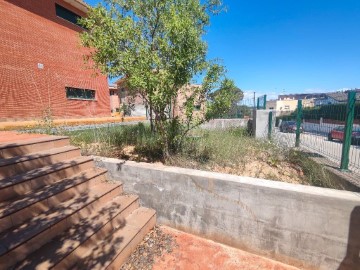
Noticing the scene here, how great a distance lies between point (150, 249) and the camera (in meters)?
3.12

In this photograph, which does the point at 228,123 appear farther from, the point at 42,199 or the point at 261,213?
the point at 42,199

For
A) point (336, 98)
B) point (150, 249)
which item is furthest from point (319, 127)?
point (150, 249)

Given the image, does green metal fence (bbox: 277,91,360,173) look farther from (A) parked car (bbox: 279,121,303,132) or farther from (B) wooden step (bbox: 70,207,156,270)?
(B) wooden step (bbox: 70,207,156,270)

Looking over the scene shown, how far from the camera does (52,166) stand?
3.59 meters

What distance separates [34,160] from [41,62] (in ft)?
41.6

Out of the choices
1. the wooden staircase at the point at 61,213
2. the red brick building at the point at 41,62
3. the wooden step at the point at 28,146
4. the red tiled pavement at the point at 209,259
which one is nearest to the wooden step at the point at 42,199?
the wooden staircase at the point at 61,213

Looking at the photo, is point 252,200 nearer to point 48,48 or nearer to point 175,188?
point 175,188

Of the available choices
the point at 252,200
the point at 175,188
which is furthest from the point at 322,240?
the point at 175,188

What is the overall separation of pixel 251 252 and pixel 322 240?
3.19 ft

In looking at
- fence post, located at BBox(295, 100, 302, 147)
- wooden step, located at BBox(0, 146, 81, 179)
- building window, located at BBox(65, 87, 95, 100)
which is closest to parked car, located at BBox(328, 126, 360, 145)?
fence post, located at BBox(295, 100, 302, 147)

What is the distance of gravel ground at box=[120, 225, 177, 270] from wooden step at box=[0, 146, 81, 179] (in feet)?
7.22

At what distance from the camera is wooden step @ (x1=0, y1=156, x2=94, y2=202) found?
2.83 meters

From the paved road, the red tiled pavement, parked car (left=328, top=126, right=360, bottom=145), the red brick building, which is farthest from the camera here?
the red brick building

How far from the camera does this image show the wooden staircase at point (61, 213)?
2.39 meters
